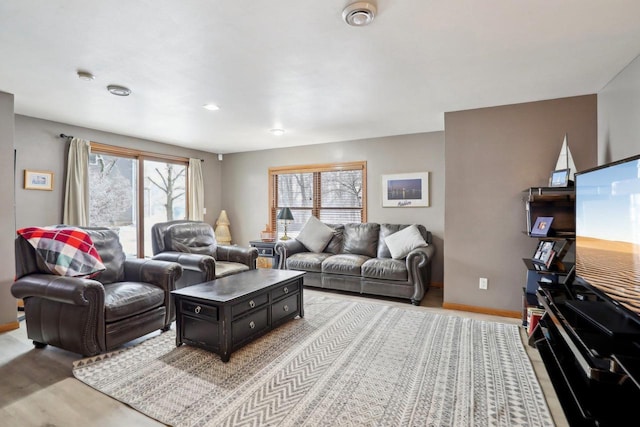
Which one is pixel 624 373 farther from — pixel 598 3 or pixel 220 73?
pixel 220 73

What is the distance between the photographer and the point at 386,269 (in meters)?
4.05

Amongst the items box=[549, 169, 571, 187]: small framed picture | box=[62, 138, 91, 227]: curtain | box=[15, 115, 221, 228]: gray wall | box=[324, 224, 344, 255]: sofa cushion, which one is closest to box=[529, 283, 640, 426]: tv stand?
box=[549, 169, 571, 187]: small framed picture

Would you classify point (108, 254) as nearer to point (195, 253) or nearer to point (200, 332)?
point (195, 253)

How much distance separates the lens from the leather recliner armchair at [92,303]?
2402 millimetres

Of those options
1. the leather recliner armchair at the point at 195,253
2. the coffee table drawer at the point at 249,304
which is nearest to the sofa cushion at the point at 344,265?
the leather recliner armchair at the point at 195,253

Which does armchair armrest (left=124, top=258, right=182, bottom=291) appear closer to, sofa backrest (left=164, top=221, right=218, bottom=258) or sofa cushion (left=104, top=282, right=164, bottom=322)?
sofa cushion (left=104, top=282, right=164, bottom=322)

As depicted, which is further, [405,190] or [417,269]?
[405,190]

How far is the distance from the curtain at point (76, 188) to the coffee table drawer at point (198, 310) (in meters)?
2.63

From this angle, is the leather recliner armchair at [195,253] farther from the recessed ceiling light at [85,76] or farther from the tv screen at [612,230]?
the tv screen at [612,230]

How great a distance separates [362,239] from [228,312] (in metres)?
2.85

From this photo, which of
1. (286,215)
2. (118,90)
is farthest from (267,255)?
(118,90)

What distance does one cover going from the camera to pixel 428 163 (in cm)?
478

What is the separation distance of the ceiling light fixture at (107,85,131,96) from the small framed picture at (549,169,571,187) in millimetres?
4039

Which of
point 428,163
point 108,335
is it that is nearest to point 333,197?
point 428,163
